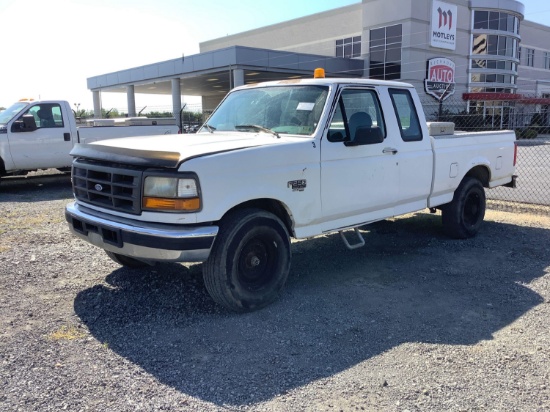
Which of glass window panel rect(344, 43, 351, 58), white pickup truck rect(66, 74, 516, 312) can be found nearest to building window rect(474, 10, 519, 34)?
glass window panel rect(344, 43, 351, 58)

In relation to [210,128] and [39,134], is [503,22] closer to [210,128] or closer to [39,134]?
[39,134]

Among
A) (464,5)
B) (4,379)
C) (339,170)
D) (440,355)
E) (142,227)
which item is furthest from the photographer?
(464,5)

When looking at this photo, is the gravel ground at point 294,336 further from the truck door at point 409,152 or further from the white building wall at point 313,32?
the white building wall at point 313,32

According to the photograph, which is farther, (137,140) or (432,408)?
(137,140)

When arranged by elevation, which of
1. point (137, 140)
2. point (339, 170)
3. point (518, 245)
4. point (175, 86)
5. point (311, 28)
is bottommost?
point (518, 245)

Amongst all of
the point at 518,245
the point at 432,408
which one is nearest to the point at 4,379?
the point at 432,408

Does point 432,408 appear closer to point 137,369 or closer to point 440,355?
Answer: point 440,355

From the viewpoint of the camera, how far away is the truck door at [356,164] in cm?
491

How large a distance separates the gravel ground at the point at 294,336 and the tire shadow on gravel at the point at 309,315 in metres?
0.02

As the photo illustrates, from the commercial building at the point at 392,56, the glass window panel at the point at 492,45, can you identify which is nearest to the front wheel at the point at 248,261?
the commercial building at the point at 392,56

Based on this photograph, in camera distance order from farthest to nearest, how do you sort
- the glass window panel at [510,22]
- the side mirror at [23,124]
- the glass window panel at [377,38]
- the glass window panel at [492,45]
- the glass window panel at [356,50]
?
the glass window panel at [510,22] → the glass window panel at [492,45] → the glass window panel at [356,50] → the glass window panel at [377,38] → the side mirror at [23,124]

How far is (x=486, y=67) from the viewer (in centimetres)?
4481

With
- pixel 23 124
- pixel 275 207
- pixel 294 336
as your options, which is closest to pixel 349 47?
pixel 23 124

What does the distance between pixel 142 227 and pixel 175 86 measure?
3546 centimetres
